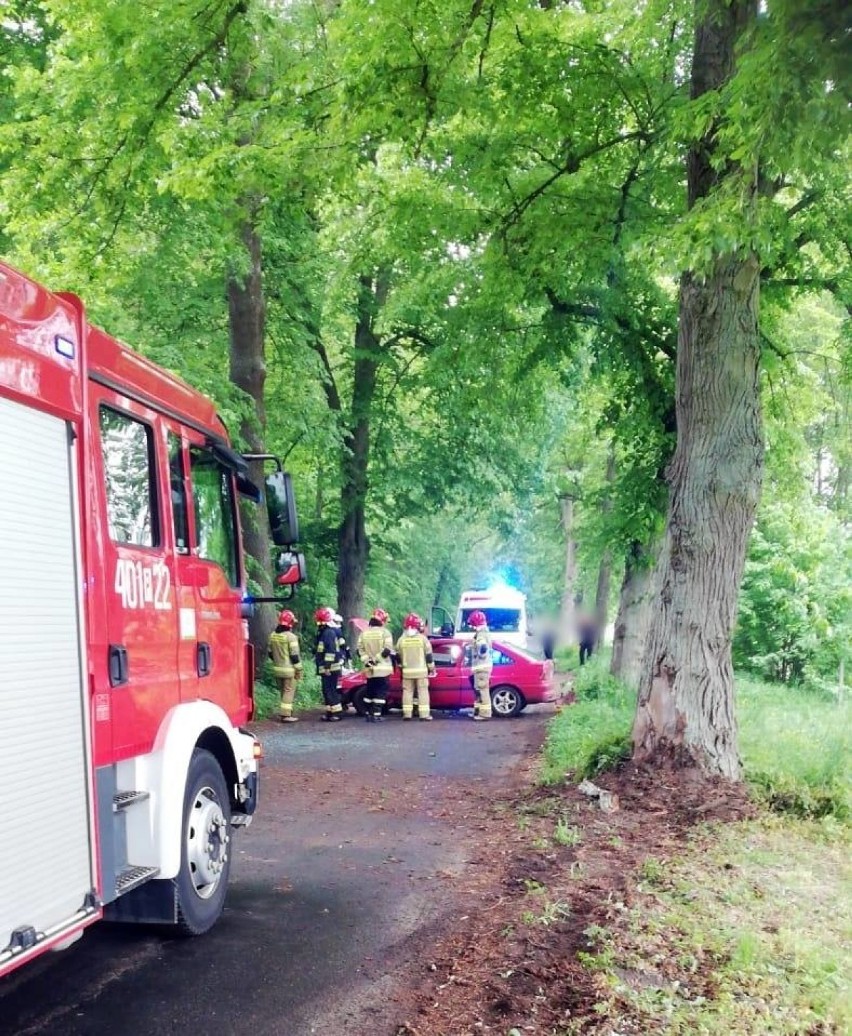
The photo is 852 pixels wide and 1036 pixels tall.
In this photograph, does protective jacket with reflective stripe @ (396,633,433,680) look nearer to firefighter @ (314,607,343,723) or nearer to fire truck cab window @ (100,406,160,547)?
firefighter @ (314,607,343,723)

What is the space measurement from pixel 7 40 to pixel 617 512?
10.7m

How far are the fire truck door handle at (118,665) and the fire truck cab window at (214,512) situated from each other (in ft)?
4.35

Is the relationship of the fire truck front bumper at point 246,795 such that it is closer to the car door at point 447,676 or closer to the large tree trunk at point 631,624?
the large tree trunk at point 631,624

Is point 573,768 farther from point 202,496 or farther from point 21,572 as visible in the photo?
point 21,572

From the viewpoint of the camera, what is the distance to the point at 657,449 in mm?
11984

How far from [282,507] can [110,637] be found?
214cm

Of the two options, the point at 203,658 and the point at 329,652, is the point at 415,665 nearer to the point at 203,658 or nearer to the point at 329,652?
the point at 329,652

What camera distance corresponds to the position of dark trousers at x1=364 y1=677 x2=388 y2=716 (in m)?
16.5

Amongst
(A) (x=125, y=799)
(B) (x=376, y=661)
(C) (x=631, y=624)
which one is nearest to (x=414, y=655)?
(B) (x=376, y=661)

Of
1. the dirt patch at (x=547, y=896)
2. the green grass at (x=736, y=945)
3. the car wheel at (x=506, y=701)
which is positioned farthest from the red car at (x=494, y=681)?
the green grass at (x=736, y=945)

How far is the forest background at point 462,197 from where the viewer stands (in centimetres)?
736

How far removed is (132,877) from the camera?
14.4ft

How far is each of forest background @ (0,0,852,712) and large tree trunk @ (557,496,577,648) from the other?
1420 centimetres

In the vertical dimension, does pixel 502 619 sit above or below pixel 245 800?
above
